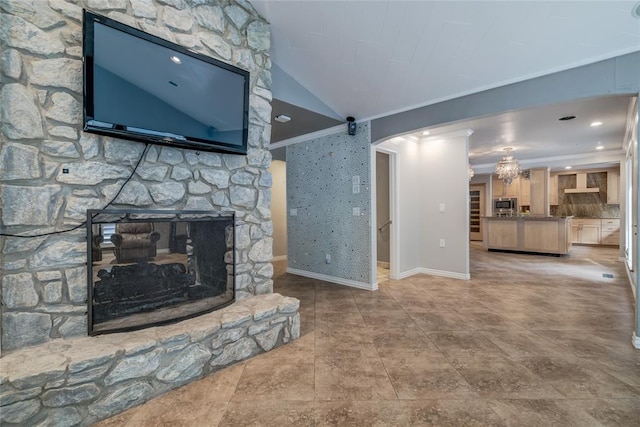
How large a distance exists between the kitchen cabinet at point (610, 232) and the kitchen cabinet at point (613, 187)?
0.52 meters

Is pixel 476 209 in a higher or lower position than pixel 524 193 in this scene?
lower

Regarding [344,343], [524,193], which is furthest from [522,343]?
[524,193]

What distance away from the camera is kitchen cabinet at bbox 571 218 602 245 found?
25.8ft

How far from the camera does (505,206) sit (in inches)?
331

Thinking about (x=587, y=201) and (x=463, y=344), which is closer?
(x=463, y=344)

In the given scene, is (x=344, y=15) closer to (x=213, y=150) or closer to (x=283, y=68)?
(x=283, y=68)

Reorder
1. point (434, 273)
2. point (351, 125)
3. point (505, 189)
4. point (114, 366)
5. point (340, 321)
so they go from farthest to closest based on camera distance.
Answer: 1. point (505, 189)
2. point (434, 273)
3. point (351, 125)
4. point (340, 321)
5. point (114, 366)

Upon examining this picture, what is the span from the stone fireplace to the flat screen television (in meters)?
0.13

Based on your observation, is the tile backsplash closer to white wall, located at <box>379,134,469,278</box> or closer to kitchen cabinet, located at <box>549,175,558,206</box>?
kitchen cabinet, located at <box>549,175,558,206</box>

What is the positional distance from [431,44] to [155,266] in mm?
2784

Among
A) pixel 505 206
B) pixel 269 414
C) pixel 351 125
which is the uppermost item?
pixel 351 125

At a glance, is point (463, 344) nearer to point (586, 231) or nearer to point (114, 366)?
point (114, 366)

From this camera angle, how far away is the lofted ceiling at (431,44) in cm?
209

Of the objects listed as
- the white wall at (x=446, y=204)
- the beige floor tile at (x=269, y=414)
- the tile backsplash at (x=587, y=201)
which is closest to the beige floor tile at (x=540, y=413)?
the beige floor tile at (x=269, y=414)
